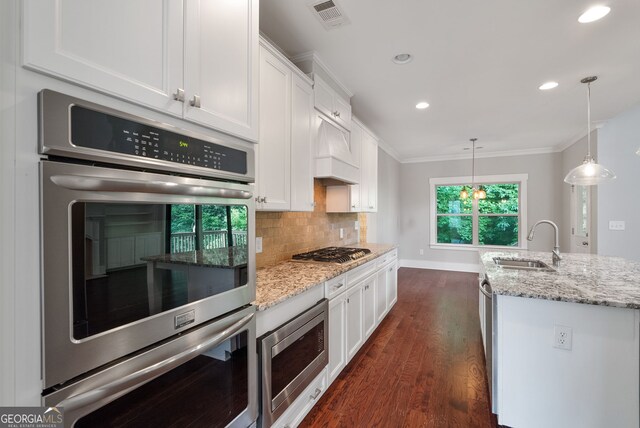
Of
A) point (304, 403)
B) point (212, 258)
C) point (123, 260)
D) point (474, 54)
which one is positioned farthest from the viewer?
point (474, 54)

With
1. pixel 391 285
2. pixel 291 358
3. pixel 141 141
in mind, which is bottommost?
pixel 391 285

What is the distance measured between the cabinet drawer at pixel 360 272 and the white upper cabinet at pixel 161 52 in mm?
1523

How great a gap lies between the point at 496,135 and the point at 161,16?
5.62 metres

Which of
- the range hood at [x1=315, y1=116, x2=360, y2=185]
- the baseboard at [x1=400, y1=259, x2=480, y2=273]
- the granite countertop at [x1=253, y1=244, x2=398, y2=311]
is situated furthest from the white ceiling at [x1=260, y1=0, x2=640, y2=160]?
the baseboard at [x1=400, y1=259, x2=480, y2=273]

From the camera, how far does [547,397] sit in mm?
1685

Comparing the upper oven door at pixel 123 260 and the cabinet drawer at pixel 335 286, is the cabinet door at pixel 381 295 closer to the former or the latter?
the cabinet drawer at pixel 335 286

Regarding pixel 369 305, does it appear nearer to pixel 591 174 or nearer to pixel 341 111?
pixel 341 111

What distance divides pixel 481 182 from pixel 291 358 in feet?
20.9

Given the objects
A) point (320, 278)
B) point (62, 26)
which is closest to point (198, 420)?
point (320, 278)

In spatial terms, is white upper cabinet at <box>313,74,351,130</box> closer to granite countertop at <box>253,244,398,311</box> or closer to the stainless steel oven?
granite countertop at <box>253,244,398,311</box>

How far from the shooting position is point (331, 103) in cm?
279

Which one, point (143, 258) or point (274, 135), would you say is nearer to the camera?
point (143, 258)

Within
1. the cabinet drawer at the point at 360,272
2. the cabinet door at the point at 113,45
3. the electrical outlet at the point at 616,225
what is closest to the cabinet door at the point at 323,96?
the cabinet drawer at the point at 360,272

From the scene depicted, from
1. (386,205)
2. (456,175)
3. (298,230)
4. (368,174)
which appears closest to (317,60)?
(298,230)
